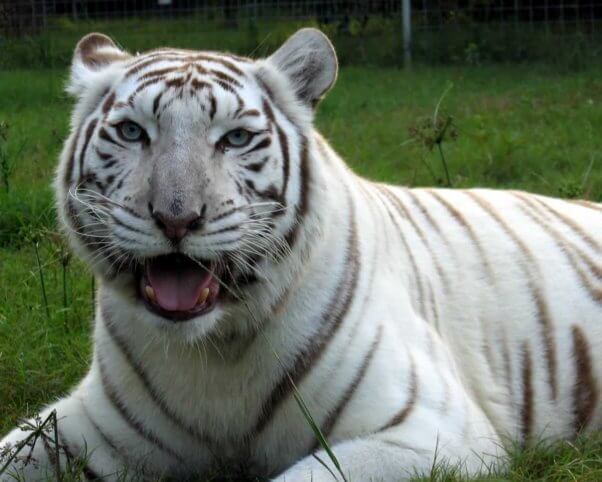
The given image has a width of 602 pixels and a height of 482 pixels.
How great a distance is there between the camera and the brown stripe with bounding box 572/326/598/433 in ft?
9.44

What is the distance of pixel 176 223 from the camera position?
2.19m

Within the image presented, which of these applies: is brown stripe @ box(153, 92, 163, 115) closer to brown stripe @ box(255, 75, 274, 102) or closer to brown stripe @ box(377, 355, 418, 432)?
brown stripe @ box(255, 75, 274, 102)

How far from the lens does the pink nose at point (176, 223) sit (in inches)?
86.1

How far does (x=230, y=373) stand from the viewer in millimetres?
2488

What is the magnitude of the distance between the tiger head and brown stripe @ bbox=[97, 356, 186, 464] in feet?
0.95

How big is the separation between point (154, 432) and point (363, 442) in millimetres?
511

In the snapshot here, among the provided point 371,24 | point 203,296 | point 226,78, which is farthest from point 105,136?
point 371,24

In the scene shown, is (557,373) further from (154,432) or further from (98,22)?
(98,22)

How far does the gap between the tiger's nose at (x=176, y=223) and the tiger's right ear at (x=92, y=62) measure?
0.53 meters

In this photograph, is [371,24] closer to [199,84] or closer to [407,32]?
[407,32]

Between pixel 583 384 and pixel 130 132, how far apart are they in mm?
1352

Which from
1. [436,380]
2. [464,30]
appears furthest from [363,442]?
[464,30]

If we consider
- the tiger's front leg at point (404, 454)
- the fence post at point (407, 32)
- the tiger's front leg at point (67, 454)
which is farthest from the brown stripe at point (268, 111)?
the fence post at point (407, 32)

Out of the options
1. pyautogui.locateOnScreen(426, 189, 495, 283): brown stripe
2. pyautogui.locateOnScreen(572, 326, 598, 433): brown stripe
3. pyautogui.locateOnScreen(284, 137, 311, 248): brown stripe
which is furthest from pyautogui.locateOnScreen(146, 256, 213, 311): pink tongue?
pyautogui.locateOnScreen(572, 326, 598, 433): brown stripe
